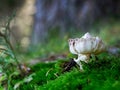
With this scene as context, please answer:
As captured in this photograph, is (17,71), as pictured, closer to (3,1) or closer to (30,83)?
(30,83)

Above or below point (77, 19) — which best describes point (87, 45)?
above

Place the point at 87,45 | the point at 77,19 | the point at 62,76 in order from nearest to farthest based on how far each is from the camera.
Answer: the point at 87,45, the point at 62,76, the point at 77,19

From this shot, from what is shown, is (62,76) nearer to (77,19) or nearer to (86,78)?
(86,78)

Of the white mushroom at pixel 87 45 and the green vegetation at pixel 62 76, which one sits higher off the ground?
the white mushroom at pixel 87 45

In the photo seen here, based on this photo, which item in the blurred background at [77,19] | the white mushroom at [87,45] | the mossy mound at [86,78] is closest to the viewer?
the mossy mound at [86,78]

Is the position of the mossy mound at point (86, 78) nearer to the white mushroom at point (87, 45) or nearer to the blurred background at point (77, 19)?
the white mushroom at point (87, 45)

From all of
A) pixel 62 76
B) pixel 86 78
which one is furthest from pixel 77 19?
pixel 86 78

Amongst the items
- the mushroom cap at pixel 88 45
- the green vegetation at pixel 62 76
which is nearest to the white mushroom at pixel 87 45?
the mushroom cap at pixel 88 45

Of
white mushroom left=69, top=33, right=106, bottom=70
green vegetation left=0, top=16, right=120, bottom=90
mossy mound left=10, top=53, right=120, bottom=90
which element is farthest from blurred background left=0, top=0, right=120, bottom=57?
white mushroom left=69, top=33, right=106, bottom=70

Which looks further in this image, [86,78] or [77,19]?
[77,19]

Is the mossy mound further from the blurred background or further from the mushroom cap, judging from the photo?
the blurred background

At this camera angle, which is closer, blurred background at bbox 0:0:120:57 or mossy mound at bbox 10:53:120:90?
mossy mound at bbox 10:53:120:90
